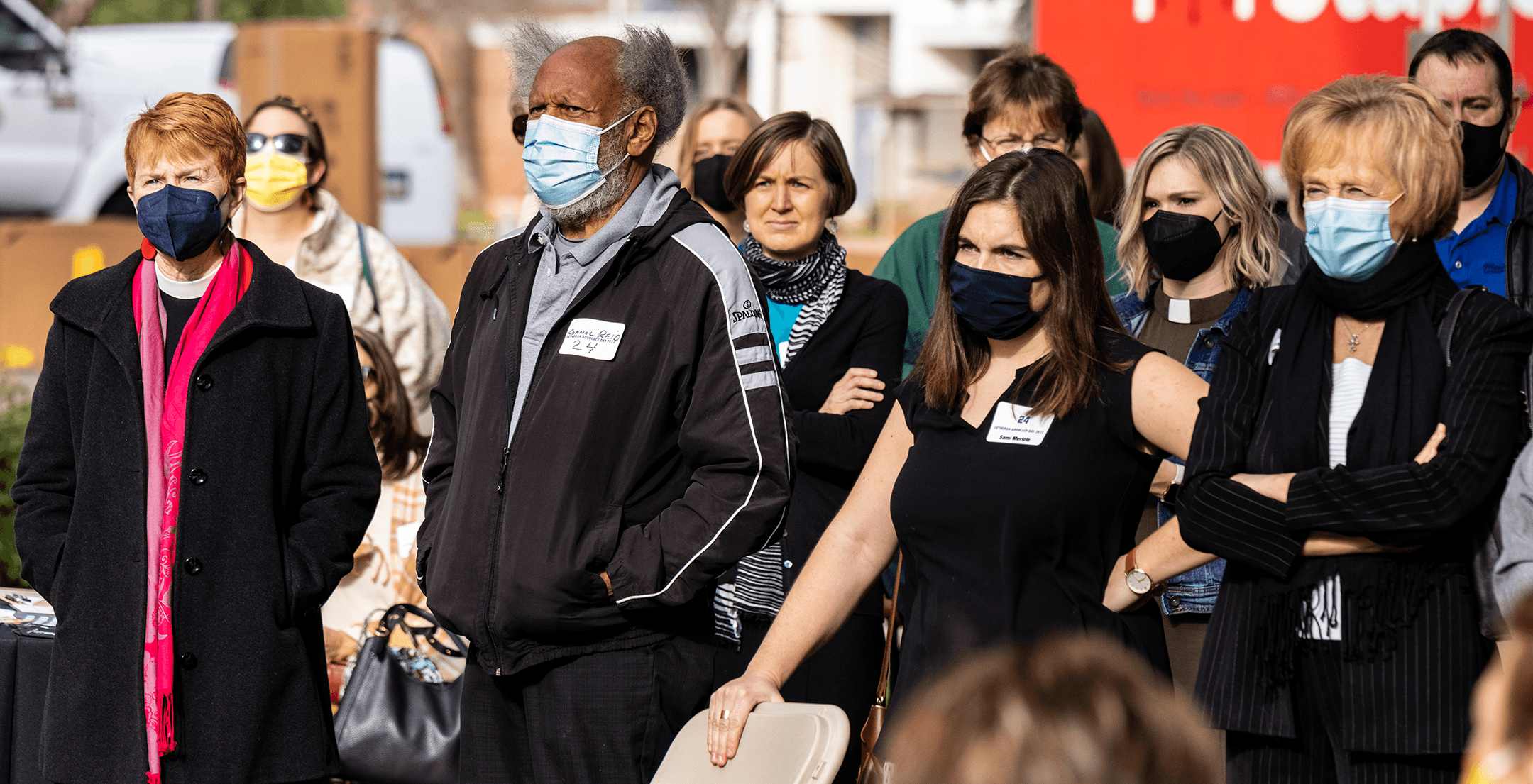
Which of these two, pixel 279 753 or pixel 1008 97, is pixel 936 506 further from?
pixel 1008 97

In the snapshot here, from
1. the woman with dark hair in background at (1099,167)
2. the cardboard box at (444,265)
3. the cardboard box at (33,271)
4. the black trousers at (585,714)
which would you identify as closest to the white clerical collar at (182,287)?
the black trousers at (585,714)

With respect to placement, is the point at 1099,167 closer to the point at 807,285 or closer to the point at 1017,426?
the point at 807,285

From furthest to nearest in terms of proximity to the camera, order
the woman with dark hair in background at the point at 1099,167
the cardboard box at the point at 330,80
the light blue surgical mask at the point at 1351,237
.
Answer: the cardboard box at the point at 330,80
the woman with dark hair in background at the point at 1099,167
the light blue surgical mask at the point at 1351,237

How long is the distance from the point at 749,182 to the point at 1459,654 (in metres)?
2.59

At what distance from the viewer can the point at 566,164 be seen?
124 inches

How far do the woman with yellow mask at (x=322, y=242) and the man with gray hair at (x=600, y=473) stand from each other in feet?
7.69

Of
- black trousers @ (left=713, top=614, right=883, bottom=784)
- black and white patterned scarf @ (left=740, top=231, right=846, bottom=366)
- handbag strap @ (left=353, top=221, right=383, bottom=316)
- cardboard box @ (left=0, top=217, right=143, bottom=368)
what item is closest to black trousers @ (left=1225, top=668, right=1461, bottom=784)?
black trousers @ (left=713, top=614, right=883, bottom=784)

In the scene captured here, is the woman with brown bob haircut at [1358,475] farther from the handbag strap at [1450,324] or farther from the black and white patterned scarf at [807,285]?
the black and white patterned scarf at [807,285]

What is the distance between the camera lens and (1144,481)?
2863 mm

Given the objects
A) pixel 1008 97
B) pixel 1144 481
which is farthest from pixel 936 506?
pixel 1008 97

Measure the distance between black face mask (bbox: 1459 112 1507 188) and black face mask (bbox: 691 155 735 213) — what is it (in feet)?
7.44

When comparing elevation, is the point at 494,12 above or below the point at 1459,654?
above

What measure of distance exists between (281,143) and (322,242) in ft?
1.21

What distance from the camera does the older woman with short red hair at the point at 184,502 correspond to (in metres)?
3.07
